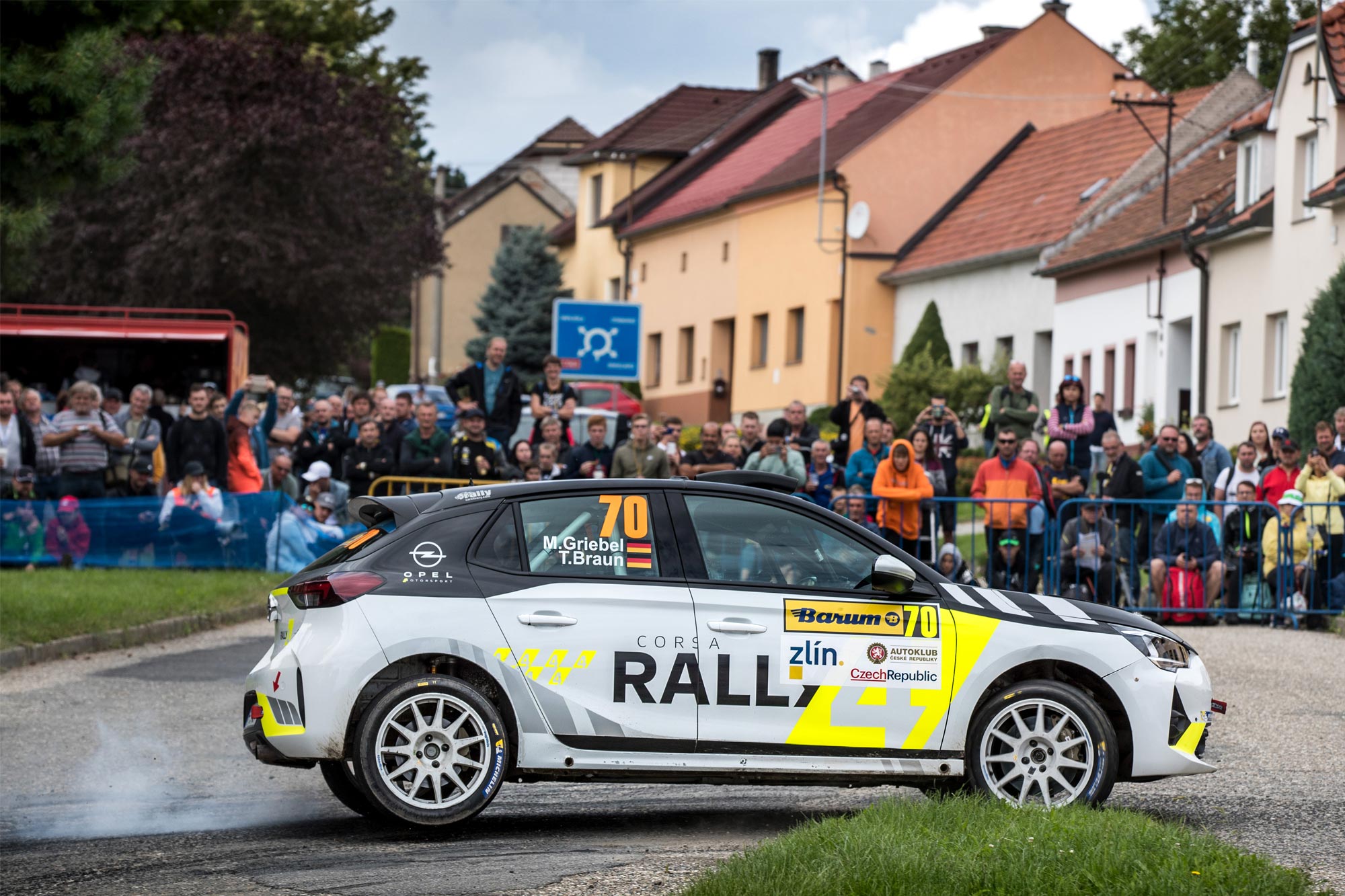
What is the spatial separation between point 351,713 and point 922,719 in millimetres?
2558

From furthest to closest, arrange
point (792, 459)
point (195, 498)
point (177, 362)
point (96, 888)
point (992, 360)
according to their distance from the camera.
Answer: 1. point (992, 360)
2. point (177, 362)
3. point (195, 498)
4. point (792, 459)
5. point (96, 888)

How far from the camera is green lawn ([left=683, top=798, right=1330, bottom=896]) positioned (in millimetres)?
7129

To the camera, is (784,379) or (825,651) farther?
(784,379)

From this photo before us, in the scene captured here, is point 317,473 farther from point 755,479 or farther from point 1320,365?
point 1320,365

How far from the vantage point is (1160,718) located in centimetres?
967

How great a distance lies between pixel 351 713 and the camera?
363 inches

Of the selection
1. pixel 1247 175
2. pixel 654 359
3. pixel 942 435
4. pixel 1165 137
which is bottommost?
pixel 942 435

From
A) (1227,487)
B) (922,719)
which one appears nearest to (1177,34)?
(1227,487)

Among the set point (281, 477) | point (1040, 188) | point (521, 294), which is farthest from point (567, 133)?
point (281, 477)

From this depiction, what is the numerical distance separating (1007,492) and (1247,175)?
1949cm

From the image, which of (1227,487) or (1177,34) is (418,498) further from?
(1177,34)

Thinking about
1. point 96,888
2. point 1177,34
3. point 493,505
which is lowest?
point 96,888

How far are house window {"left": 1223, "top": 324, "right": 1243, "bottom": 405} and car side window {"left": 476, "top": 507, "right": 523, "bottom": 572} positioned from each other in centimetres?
2941

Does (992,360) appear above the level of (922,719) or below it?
above
